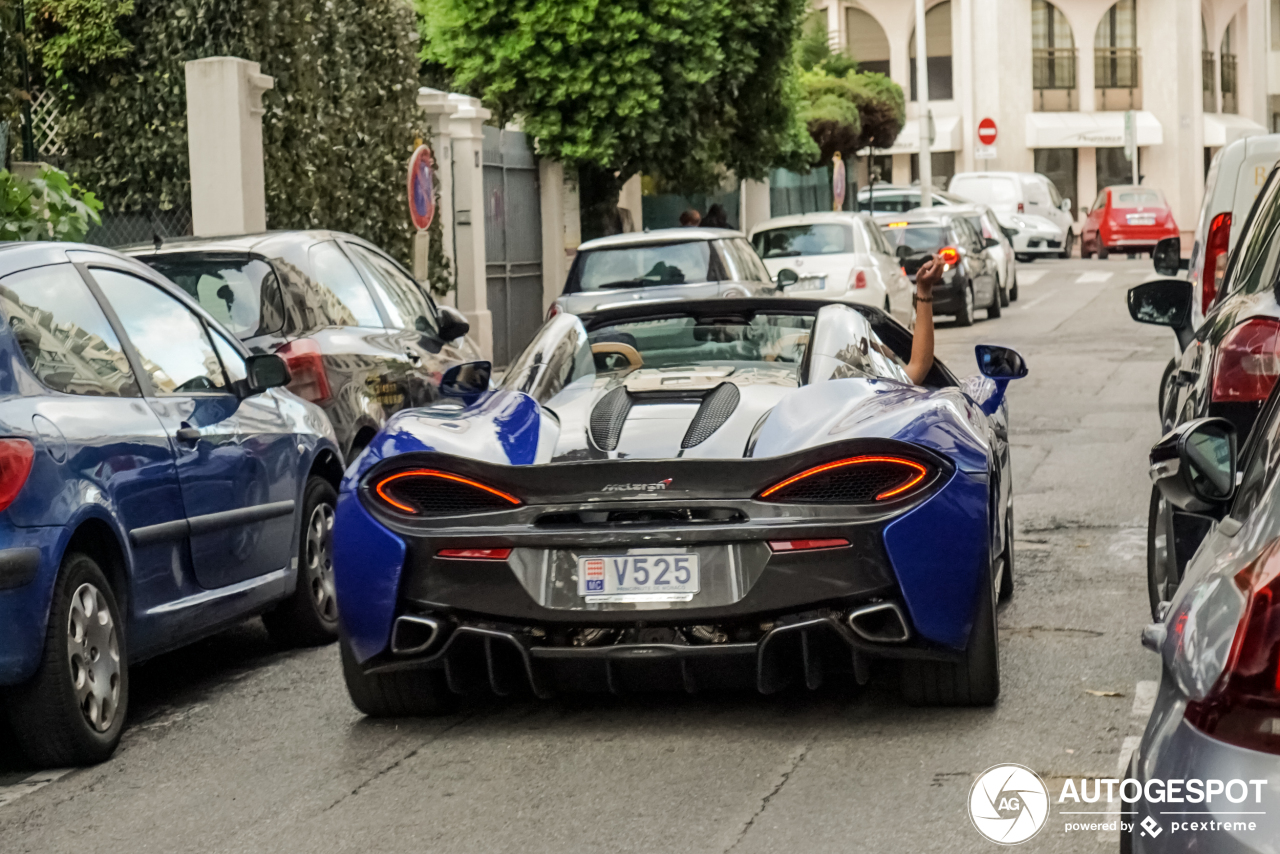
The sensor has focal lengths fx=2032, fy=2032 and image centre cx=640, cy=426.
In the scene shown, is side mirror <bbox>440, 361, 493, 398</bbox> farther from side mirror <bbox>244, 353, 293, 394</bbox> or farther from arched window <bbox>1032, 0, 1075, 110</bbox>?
arched window <bbox>1032, 0, 1075, 110</bbox>

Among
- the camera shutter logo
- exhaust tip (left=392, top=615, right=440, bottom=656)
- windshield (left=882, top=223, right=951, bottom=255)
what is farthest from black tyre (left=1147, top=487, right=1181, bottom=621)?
windshield (left=882, top=223, right=951, bottom=255)

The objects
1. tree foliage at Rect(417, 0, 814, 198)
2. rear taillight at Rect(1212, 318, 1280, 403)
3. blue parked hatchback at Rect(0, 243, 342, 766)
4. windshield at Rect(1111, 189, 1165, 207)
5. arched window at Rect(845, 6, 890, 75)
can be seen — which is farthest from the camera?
arched window at Rect(845, 6, 890, 75)

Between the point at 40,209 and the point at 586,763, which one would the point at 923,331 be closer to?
the point at 586,763

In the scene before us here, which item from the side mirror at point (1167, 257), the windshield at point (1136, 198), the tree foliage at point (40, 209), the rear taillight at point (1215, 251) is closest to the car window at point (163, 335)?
the tree foliage at point (40, 209)

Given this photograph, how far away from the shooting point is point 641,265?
56.1 ft

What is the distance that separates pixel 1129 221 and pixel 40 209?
4056 centimetres

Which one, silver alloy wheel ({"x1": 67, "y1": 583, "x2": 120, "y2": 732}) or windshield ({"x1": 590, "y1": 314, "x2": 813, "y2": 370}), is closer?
silver alloy wheel ({"x1": 67, "y1": 583, "x2": 120, "y2": 732})

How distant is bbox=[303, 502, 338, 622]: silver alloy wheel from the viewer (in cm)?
796

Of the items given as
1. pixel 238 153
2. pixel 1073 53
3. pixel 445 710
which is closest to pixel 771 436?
A: pixel 445 710

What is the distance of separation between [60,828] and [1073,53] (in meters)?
65.9

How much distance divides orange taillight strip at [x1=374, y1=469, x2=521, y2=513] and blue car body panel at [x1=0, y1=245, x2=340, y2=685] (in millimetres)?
855

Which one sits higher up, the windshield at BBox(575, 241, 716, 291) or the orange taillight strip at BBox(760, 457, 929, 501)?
the windshield at BBox(575, 241, 716, 291)

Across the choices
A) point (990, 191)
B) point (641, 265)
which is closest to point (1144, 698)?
point (641, 265)

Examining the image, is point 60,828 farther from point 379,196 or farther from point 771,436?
point 379,196
